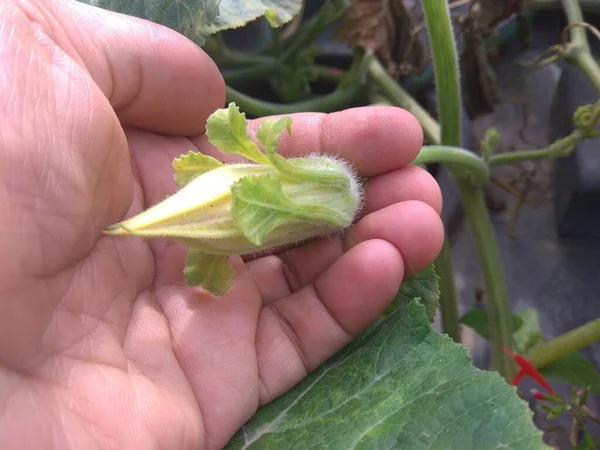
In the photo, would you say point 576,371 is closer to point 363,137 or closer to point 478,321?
point 478,321

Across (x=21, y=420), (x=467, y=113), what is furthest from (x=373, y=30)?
(x=21, y=420)

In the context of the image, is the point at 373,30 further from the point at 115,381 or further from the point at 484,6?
the point at 115,381

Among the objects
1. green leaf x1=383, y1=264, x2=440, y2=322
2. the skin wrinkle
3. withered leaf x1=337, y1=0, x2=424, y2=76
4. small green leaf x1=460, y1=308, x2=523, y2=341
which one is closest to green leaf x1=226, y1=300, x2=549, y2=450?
the skin wrinkle

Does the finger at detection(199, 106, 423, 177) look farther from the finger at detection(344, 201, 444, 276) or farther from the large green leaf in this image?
the large green leaf

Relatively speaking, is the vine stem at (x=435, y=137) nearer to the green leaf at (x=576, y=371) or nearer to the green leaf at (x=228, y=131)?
the green leaf at (x=576, y=371)

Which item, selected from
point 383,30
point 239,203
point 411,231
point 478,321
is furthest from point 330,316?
point 383,30

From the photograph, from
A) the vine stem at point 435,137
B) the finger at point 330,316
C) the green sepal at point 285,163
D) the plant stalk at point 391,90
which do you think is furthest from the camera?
the plant stalk at point 391,90

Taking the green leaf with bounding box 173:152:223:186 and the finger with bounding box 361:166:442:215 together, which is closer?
the green leaf with bounding box 173:152:223:186

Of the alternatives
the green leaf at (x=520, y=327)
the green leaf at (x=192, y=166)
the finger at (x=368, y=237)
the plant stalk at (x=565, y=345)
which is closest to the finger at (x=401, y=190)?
the finger at (x=368, y=237)

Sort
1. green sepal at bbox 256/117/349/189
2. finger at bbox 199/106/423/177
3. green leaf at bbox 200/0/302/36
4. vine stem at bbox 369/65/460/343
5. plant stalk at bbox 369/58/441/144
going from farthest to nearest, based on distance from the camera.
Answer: plant stalk at bbox 369/58/441/144 < vine stem at bbox 369/65/460/343 < green leaf at bbox 200/0/302/36 < finger at bbox 199/106/423/177 < green sepal at bbox 256/117/349/189
